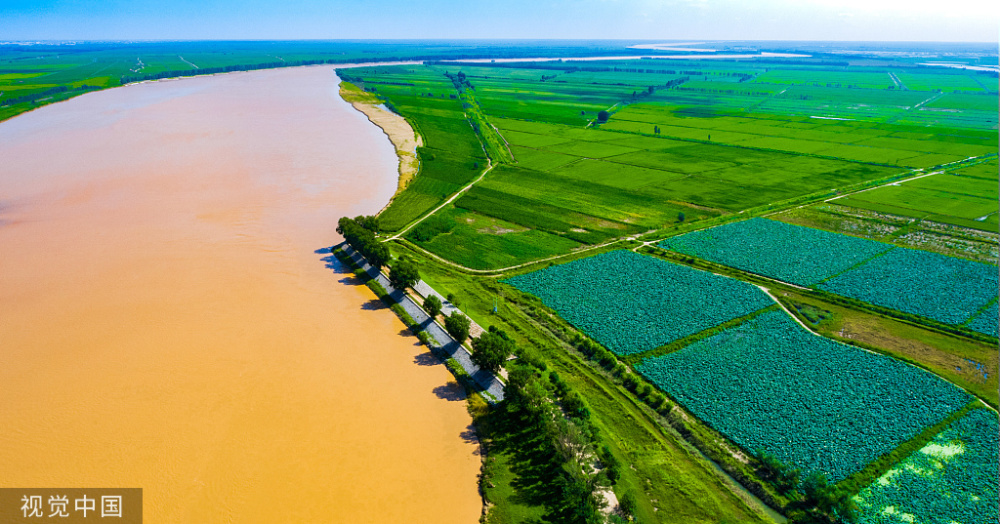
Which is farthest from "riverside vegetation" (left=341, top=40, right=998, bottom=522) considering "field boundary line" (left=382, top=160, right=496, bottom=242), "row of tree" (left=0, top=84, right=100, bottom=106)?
"row of tree" (left=0, top=84, right=100, bottom=106)

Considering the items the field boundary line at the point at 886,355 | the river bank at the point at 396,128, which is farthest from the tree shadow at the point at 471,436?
the river bank at the point at 396,128

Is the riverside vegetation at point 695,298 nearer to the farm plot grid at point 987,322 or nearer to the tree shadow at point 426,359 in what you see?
the farm plot grid at point 987,322

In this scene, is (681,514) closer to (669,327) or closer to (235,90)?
(669,327)

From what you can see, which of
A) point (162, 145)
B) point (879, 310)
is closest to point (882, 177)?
point (879, 310)

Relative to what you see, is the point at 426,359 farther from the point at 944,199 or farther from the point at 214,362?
the point at 944,199

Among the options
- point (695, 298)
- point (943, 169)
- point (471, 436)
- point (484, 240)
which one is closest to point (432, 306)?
point (471, 436)

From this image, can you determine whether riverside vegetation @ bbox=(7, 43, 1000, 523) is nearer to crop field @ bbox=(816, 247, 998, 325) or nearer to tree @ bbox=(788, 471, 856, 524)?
tree @ bbox=(788, 471, 856, 524)
